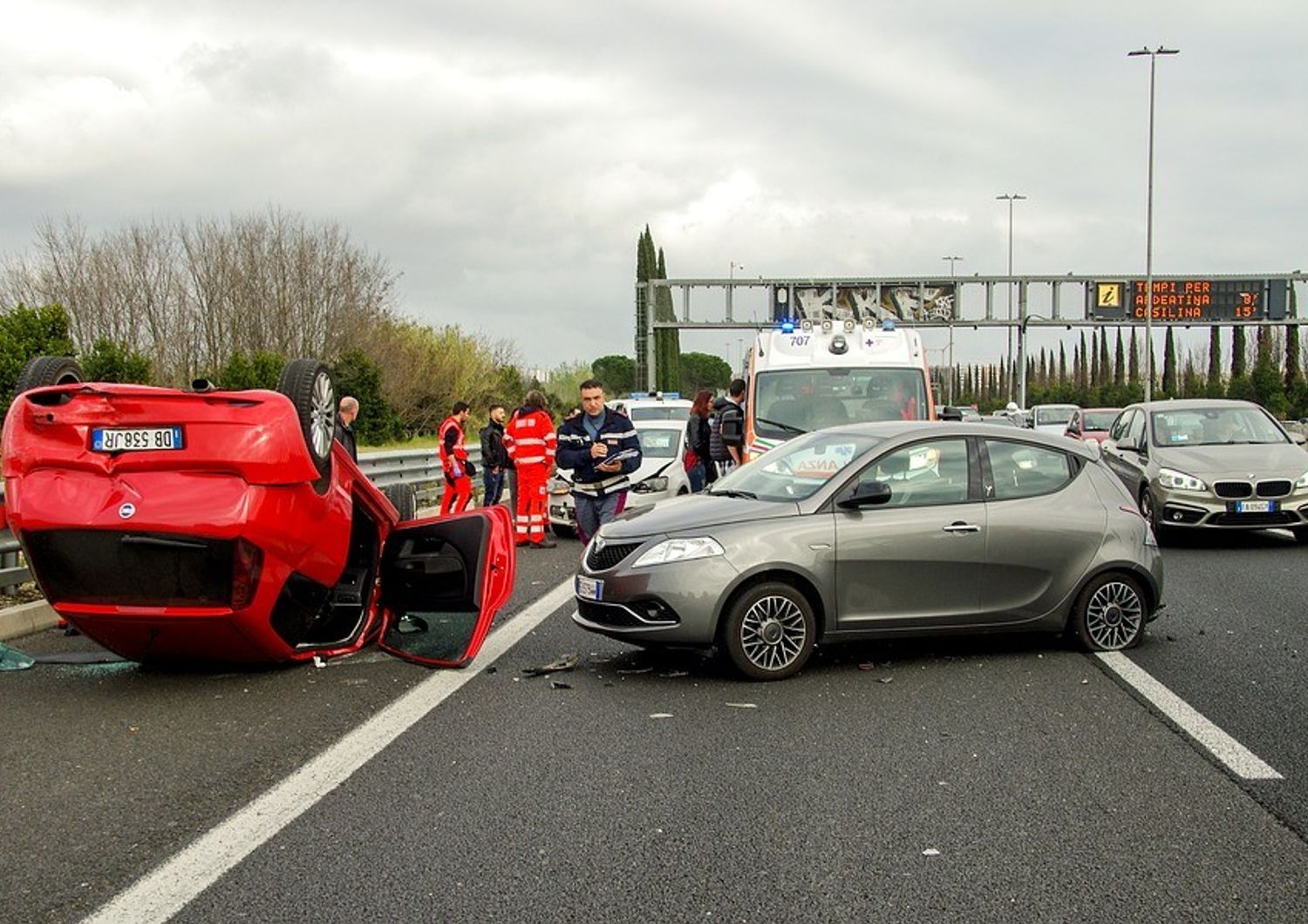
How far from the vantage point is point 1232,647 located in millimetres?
8602

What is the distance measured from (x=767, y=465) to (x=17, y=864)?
17.4 ft

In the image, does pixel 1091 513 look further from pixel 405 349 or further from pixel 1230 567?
pixel 405 349

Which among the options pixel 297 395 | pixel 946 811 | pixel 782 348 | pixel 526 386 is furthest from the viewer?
pixel 526 386

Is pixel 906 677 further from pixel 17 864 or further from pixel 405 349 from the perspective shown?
pixel 405 349

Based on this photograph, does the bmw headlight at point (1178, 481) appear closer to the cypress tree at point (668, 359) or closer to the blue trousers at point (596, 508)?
the blue trousers at point (596, 508)

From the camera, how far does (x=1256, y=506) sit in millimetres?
14219

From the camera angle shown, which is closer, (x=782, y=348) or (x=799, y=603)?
(x=799, y=603)

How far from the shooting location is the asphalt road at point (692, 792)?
421cm

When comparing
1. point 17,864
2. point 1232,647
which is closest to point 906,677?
point 1232,647

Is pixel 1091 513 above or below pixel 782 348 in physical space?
below

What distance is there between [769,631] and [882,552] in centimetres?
84

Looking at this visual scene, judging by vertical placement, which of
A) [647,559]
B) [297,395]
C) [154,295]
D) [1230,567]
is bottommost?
[1230,567]

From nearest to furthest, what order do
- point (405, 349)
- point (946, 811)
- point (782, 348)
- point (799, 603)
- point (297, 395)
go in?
point (946, 811), point (297, 395), point (799, 603), point (782, 348), point (405, 349)

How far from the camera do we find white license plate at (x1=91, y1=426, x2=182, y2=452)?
21.8 ft
